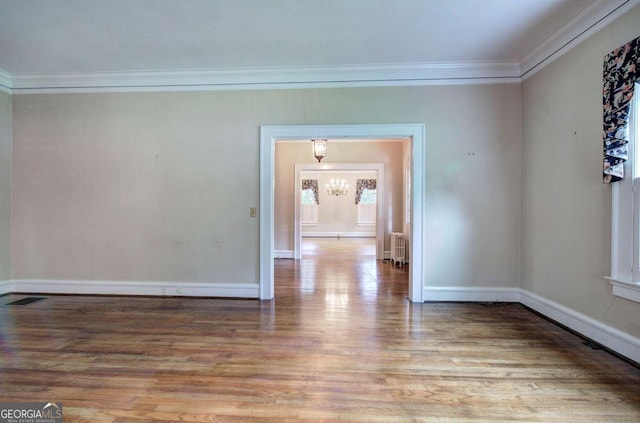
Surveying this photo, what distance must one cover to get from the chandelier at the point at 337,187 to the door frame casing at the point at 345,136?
28.3 ft

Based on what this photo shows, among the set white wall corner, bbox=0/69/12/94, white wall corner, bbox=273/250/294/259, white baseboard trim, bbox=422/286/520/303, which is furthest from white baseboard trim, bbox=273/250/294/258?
white wall corner, bbox=0/69/12/94

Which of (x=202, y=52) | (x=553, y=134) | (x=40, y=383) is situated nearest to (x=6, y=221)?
(x=40, y=383)

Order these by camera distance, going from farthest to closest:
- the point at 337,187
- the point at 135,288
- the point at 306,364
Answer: the point at 337,187 < the point at 135,288 < the point at 306,364

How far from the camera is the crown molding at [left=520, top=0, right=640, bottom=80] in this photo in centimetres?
231

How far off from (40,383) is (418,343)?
270 cm

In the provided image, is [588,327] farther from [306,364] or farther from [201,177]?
[201,177]

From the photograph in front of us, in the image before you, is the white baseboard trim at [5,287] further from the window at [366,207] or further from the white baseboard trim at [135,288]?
the window at [366,207]

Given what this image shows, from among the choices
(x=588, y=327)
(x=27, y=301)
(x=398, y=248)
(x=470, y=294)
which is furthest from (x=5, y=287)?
(x=588, y=327)

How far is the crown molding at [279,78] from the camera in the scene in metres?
3.50

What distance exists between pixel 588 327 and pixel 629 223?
0.98 metres

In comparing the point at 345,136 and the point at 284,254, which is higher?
the point at 345,136

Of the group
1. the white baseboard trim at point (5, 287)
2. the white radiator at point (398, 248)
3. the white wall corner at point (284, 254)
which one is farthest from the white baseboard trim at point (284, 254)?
the white baseboard trim at point (5, 287)

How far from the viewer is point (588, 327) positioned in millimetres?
2562

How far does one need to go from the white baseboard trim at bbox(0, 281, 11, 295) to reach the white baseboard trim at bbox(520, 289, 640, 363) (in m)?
6.44
